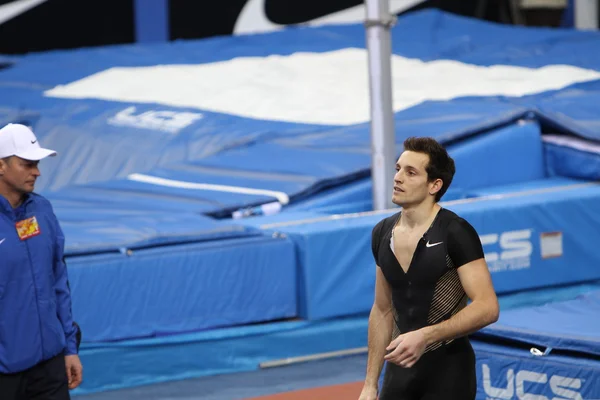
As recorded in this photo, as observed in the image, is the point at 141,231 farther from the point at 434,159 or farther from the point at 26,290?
the point at 434,159

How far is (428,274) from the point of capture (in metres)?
3.46

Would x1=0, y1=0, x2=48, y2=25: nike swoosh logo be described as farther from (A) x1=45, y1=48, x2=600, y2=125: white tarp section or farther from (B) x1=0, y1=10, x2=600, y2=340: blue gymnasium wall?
(A) x1=45, y1=48, x2=600, y2=125: white tarp section

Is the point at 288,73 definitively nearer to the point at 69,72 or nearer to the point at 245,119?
the point at 245,119

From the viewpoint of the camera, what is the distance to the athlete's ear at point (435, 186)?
3.51 metres

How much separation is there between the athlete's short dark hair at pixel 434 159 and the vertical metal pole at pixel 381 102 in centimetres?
357

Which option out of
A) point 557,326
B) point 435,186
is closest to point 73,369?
point 435,186

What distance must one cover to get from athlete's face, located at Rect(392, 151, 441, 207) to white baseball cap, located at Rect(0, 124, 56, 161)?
123cm

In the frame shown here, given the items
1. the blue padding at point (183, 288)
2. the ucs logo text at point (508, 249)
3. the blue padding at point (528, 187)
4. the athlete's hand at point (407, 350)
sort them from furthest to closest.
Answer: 1. the blue padding at point (528, 187)
2. the ucs logo text at point (508, 249)
3. the blue padding at point (183, 288)
4. the athlete's hand at point (407, 350)

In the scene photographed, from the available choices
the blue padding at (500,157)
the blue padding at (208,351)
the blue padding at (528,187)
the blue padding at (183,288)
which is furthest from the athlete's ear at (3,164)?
the blue padding at (500,157)

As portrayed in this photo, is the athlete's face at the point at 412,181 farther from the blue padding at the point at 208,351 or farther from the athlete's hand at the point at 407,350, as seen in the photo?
the blue padding at the point at 208,351

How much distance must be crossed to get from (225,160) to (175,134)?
0.87 m

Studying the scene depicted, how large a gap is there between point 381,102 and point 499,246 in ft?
3.91

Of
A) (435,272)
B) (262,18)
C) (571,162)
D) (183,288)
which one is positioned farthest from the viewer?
(262,18)

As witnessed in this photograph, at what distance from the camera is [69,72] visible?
11.4 m
